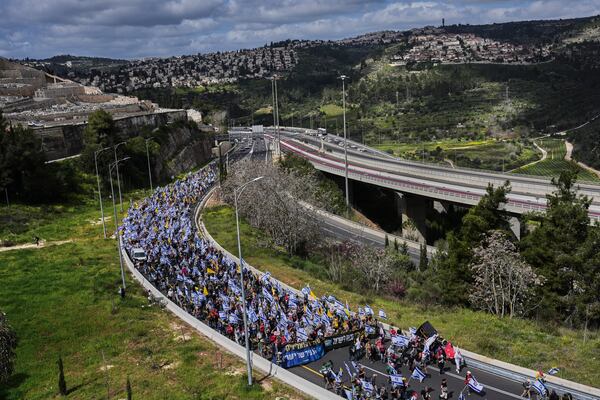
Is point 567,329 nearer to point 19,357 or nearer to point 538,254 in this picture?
point 538,254

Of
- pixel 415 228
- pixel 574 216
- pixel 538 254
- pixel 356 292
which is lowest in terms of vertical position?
pixel 415 228

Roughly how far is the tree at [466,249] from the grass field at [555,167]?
57.8 meters

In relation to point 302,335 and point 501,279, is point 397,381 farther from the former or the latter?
point 501,279

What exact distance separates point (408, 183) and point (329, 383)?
4218 centimetres

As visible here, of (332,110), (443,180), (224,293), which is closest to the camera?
(224,293)

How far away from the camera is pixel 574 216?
31828mm

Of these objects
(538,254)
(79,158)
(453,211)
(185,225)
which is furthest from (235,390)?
(79,158)

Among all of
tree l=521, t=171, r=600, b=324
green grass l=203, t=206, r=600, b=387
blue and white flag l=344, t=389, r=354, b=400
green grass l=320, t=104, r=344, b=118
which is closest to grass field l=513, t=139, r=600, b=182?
tree l=521, t=171, r=600, b=324

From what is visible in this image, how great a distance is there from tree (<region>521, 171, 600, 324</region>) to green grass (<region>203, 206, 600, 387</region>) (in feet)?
9.10

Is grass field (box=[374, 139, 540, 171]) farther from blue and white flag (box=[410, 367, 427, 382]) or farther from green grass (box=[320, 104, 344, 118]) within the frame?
blue and white flag (box=[410, 367, 427, 382])

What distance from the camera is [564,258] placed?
30891mm

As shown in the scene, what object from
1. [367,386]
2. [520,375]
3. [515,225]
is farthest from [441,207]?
[367,386]

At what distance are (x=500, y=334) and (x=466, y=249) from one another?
949cm

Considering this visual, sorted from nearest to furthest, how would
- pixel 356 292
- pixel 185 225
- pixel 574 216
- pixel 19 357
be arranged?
pixel 19 357, pixel 574 216, pixel 356 292, pixel 185 225
